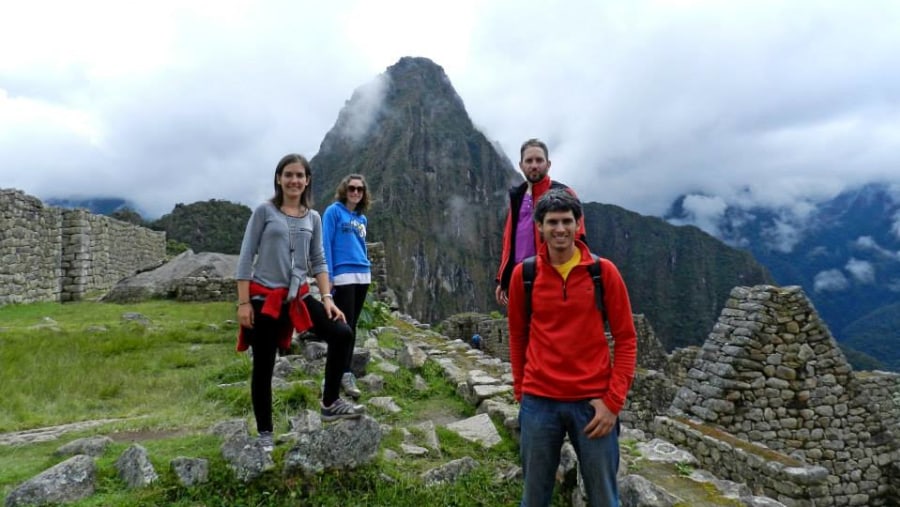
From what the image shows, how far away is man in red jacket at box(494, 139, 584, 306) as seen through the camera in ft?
13.6

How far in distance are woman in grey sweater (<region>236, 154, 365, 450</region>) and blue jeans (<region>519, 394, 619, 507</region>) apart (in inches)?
55.1

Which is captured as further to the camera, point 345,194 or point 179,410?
point 345,194

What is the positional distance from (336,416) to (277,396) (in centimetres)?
128

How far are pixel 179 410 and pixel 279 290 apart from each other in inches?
88.5

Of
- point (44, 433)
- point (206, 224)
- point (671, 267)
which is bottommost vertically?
point (44, 433)

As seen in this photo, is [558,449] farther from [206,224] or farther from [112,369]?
[206,224]

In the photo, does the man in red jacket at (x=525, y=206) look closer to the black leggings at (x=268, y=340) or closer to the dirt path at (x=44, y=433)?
the black leggings at (x=268, y=340)

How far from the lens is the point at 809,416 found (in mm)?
6066

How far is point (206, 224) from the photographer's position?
45500mm

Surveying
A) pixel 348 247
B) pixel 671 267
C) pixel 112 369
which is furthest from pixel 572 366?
pixel 671 267

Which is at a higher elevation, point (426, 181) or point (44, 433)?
point (426, 181)

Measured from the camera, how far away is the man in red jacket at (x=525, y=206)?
4.15 meters

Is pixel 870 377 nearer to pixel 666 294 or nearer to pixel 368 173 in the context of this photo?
pixel 666 294

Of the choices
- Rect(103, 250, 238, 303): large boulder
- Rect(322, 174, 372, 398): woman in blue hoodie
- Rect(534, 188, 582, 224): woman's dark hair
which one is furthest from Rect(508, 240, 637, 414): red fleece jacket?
Rect(103, 250, 238, 303): large boulder
